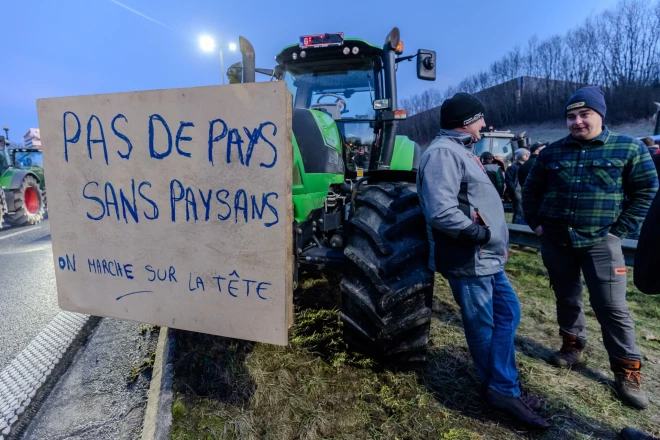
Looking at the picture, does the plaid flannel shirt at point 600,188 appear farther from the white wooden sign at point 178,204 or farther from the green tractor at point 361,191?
the white wooden sign at point 178,204

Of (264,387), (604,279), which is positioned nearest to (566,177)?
(604,279)

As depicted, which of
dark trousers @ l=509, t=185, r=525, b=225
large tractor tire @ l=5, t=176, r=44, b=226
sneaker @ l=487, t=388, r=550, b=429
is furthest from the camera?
large tractor tire @ l=5, t=176, r=44, b=226

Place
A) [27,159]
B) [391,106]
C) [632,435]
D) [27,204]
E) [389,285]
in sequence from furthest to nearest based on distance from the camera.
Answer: [27,159]
[27,204]
[391,106]
[389,285]
[632,435]

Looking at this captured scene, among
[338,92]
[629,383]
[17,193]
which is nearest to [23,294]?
[338,92]

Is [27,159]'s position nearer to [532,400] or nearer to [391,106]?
[391,106]

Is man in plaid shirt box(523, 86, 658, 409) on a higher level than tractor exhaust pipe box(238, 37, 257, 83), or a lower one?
lower

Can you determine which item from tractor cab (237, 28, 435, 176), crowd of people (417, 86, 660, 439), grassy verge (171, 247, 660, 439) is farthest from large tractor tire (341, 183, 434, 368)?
tractor cab (237, 28, 435, 176)

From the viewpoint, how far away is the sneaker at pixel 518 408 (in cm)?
192

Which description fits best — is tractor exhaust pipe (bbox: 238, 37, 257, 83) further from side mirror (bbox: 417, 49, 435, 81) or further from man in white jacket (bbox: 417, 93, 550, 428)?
side mirror (bbox: 417, 49, 435, 81)

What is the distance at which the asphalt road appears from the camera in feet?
10.6

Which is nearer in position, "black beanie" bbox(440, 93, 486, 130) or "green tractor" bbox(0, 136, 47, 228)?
"black beanie" bbox(440, 93, 486, 130)

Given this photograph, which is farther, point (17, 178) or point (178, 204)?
point (17, 178)

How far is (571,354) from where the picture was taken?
259 centimetres

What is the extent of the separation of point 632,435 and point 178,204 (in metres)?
2.49
